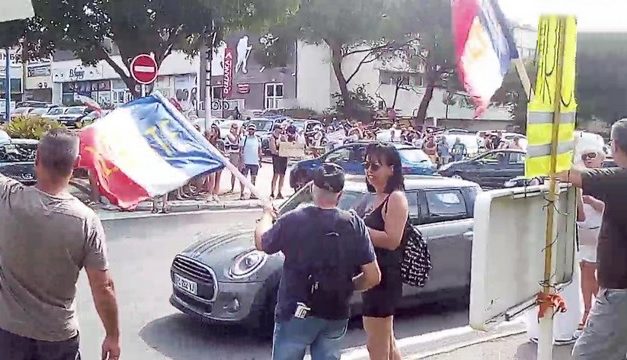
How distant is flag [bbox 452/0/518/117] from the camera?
15.7 feet

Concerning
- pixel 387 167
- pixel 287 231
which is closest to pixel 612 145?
pixel 387 167

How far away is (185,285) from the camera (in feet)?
24.6

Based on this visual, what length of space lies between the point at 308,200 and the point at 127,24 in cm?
1530

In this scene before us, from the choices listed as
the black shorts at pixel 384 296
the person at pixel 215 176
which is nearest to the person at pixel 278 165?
the person at pixel 215 176

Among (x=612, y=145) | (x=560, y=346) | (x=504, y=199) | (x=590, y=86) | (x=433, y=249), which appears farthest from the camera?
(x=590, y=86)

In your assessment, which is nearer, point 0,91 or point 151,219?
point 151,219

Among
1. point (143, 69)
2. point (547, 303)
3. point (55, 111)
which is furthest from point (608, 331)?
point (55, 111)

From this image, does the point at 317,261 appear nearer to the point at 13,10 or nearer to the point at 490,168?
the point at 13,10

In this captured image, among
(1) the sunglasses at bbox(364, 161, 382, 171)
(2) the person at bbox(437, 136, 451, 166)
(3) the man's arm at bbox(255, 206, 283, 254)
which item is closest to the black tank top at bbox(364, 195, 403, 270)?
(1) the sunglasses at bbox(364, 161, 382, 171)

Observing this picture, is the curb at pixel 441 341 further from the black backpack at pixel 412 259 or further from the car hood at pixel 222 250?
the black backpack at pixel 412 259

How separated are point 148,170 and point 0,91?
203 ft

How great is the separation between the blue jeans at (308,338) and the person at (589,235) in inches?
126

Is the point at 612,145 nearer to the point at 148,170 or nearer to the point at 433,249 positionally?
the point at 148,170

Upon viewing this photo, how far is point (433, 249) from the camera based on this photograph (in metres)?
8.26
